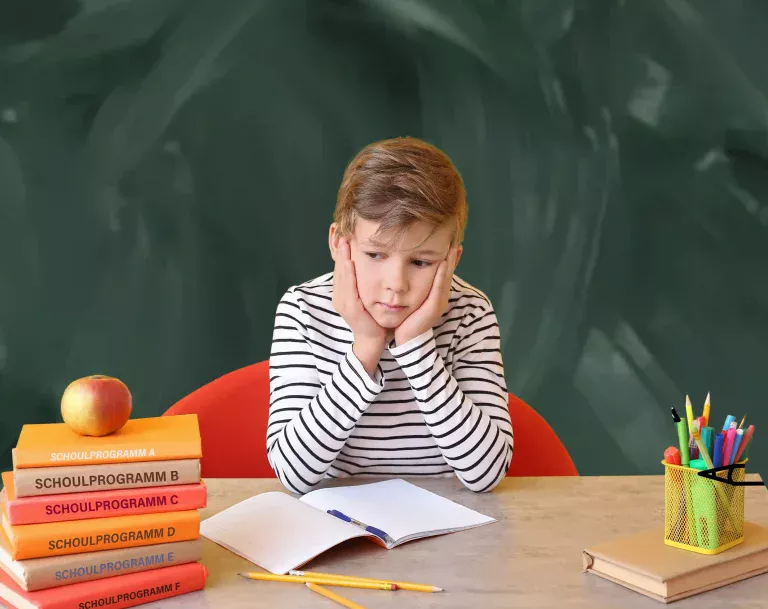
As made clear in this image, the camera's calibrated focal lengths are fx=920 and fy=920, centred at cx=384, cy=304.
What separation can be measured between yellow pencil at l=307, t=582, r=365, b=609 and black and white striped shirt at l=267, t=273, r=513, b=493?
0.40 meters

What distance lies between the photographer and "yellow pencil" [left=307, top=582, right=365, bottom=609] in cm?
103

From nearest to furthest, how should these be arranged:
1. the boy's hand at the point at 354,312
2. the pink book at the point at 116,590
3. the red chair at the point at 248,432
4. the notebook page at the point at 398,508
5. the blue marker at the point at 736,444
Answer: the pink book at the point at 116,590, the blue marker at the point at 736,444, the notebook page at the point at 398,508, the boy's hand at the point at 354,312, the red chair at the point at 248,432

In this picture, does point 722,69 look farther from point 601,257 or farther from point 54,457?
point 54,457

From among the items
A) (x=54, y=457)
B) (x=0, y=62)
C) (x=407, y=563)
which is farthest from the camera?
(x=0, y=62)

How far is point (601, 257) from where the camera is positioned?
273cm

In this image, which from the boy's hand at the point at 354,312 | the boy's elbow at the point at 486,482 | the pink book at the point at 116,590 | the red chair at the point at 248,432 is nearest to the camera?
the pink book at the point at 116,590

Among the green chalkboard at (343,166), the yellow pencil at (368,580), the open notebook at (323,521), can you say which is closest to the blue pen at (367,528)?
the open notebook at (323,521)

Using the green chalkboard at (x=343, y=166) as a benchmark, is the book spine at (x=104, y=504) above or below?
below

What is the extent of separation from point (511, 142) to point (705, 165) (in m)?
0.57

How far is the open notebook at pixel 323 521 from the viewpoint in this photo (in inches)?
46.2

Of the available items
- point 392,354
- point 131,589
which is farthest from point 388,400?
point 131,589

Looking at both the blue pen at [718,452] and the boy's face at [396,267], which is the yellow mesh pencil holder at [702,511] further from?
the boy's face at [396,267]

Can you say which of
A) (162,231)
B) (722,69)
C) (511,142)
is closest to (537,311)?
(511,142)

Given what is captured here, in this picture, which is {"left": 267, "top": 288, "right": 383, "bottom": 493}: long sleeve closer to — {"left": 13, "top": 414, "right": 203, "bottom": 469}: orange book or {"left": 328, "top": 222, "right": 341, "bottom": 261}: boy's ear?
{"left": 328, "top": 222, "right": 341, "bottom": 261}: boy's ear
